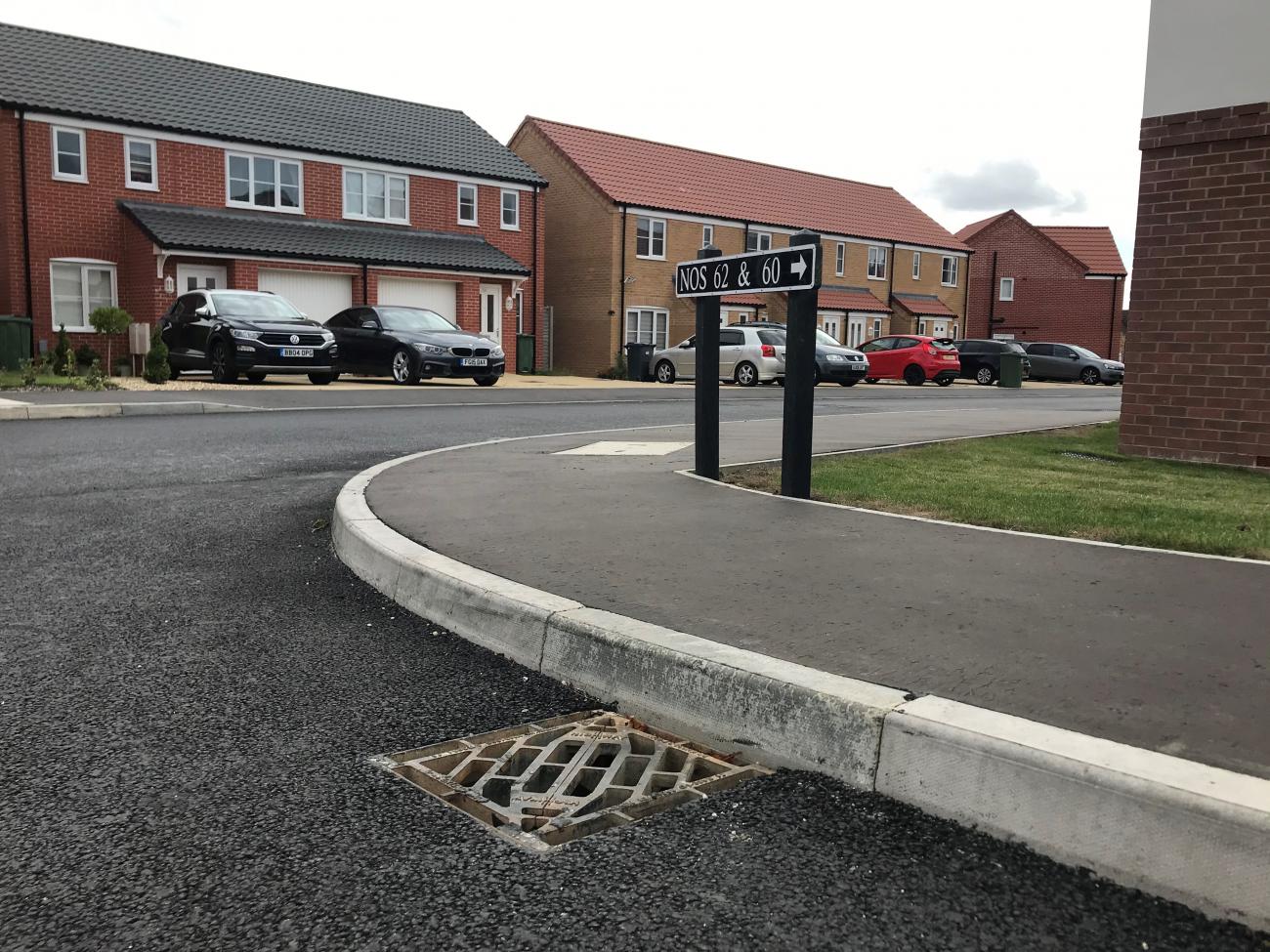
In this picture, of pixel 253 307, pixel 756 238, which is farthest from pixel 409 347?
pixel 756 238

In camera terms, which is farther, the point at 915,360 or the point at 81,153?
the point at 915,360

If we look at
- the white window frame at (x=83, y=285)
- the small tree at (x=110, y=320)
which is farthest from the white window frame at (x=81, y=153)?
the small tree at (x=110, y=320)

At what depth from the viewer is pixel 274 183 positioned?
30.8 m

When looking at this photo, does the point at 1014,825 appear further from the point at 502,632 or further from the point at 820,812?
the point at 502,632

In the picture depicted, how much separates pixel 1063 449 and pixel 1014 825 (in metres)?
8.80

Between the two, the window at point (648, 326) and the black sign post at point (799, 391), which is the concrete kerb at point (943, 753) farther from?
the window at point (648, 326)

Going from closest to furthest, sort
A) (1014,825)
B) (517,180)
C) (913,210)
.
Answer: (1014,825), (517,180), (913,210)

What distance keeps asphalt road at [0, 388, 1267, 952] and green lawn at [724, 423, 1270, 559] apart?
11.4 ft

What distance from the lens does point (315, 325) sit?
21.5 m

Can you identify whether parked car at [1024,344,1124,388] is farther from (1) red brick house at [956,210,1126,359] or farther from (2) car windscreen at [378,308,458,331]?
(2) car windscreen at [378,308,458,331]

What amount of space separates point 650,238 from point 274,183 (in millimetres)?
13583

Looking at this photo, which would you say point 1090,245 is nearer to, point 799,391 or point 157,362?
point 157,362

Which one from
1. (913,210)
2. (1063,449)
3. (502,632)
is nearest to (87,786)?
(502,632)

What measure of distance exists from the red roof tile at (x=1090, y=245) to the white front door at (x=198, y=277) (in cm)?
4488
